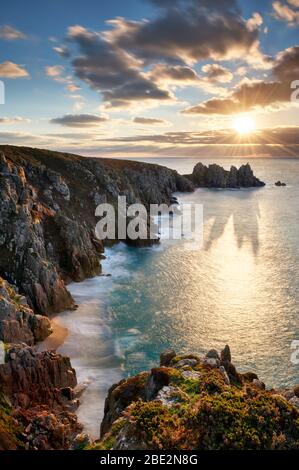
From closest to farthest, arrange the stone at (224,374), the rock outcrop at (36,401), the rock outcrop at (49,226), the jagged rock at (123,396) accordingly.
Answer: the rock outcrop at (36,401) < the stone at (224,374) < the jagged rock at (123,396) < the rock outcrop at (49,226)

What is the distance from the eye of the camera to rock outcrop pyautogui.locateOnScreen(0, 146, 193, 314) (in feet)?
150

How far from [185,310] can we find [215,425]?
103 feet

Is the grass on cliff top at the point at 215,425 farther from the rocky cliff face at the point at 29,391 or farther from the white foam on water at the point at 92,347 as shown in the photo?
the white foam on water at the point at 92,347

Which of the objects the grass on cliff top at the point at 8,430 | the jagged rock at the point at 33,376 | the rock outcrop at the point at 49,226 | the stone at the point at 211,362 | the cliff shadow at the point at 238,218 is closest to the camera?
the grass on cliff top at the point at 8,430

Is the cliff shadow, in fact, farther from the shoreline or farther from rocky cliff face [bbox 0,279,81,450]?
rocky cliff face [bbox 0,279,81,450]

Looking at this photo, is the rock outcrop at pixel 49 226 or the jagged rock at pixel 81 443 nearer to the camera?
the jagged rock at pixel 81 443

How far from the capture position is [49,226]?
198 ft

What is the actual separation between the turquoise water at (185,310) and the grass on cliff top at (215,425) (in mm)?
11192

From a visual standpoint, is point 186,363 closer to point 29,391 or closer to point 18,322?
point 29,391

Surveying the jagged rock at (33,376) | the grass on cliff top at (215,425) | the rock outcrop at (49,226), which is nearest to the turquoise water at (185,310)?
the jagged rock at (33,376)

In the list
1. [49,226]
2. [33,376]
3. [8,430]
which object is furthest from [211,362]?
[49,226]

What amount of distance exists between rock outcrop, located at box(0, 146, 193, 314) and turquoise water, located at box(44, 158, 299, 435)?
11.6 feet

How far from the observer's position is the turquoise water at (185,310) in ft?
→ 119

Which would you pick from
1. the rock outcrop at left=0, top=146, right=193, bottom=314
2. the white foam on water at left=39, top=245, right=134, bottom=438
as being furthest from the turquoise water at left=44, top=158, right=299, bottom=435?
the rock outcrop at left=0, top=146, right=193, bottom=314
